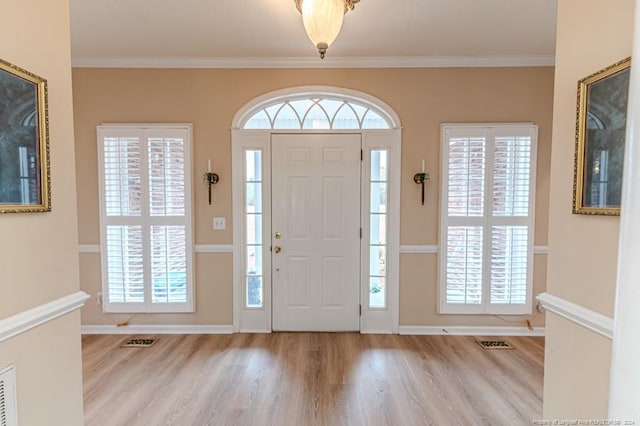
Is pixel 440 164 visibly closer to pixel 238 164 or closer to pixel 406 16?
pixel 406 16

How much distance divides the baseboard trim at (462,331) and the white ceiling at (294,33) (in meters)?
2.74

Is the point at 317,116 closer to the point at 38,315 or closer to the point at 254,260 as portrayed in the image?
the point at 254,260

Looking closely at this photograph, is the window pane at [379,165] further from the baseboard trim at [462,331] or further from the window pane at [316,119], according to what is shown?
the baseboard trim at [462,331]

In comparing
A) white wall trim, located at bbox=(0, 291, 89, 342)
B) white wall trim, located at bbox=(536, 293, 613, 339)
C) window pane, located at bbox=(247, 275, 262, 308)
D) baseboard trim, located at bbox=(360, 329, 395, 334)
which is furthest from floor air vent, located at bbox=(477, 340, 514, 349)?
white wall trim, located at bbox=(0, 291, 89, 342)

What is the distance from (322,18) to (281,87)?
1.46 meters

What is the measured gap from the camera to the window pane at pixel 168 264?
3.03 m

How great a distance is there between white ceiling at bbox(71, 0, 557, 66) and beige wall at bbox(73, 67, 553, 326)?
118mm

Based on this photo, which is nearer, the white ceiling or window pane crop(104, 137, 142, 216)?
the white ceiling

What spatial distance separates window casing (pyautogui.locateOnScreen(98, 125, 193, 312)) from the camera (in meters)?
2.98

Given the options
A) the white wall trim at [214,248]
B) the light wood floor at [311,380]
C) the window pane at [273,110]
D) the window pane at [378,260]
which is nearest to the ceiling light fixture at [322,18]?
the window pane at [273,110]

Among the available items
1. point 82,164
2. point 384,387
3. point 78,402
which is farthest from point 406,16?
point 82,164

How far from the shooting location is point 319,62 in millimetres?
2959

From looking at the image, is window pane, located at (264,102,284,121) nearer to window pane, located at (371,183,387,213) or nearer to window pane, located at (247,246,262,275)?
window pane, located at (371,183,387,213)

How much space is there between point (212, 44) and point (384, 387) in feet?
10.8
